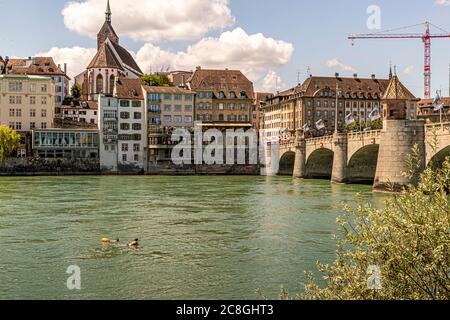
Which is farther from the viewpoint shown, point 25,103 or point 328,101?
point 328,101

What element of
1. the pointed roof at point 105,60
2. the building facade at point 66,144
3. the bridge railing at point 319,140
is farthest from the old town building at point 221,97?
the bridge railing at point 319,140

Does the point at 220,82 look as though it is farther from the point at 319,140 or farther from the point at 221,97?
the point at 319,140

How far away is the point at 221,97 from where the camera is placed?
111 m

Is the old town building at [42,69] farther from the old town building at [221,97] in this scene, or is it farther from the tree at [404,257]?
the tree at [404,257]

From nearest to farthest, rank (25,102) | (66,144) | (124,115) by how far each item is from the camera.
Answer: (66,144)
(124,115)
(25,102)

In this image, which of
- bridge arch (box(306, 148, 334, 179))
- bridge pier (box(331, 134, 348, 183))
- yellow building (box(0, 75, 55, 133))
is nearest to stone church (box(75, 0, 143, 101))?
yellow building (box(0, 75, 55, 133))

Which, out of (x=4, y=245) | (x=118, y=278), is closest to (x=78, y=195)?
(x=4, y=245)

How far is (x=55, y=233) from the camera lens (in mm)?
29547

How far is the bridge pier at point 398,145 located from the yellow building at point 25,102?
68.3 m

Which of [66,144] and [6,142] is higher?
[6,142]

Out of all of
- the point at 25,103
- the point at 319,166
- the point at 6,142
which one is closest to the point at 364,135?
the point at 319,166

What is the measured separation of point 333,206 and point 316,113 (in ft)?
275

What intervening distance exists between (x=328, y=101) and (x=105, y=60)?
46.6 m

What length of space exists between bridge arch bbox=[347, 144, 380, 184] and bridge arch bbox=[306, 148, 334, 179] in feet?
39.4
